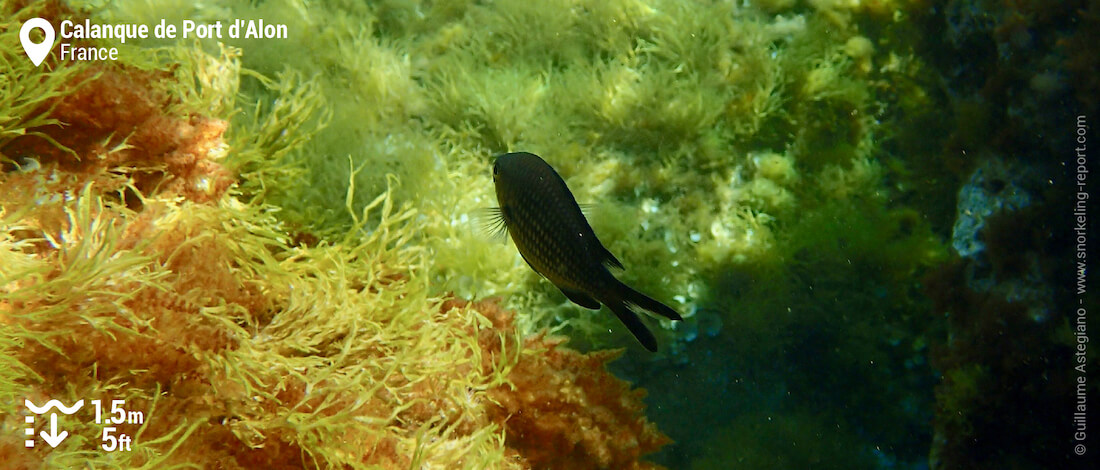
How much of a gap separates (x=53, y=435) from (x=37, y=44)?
134 cm

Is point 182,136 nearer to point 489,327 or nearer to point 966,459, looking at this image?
point 489,327

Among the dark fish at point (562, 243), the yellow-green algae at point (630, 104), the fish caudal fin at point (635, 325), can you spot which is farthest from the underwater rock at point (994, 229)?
the fish caudal fin at point (635, 325)

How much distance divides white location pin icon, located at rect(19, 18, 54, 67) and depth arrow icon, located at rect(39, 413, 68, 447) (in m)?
1.22

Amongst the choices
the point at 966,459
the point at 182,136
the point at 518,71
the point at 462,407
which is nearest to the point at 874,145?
the point at 966,459

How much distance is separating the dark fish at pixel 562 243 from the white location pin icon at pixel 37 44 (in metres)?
1.59

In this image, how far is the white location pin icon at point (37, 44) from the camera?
6.82 feet

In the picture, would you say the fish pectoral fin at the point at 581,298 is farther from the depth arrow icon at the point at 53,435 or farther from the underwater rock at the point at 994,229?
the underwater rock at the point at 994,229

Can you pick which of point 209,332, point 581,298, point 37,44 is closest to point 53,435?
point 209,332

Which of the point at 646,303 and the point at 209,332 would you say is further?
the point at 209,332

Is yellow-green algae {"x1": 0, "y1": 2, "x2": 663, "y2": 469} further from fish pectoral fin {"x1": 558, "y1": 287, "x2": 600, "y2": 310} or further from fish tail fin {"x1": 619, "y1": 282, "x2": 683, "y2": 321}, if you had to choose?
fish tail fin {"x1": 619, "y1": 282, "x2": 683, "y2": 321}

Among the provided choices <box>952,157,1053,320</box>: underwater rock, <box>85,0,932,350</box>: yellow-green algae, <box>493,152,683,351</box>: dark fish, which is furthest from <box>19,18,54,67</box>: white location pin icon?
<box>952,157,1053,320</box>: underwater rock

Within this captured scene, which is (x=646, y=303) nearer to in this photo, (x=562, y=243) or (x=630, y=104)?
(x=562, y=243)

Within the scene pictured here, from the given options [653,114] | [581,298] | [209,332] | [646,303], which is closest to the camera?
[646,303]

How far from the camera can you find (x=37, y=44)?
2.12m
